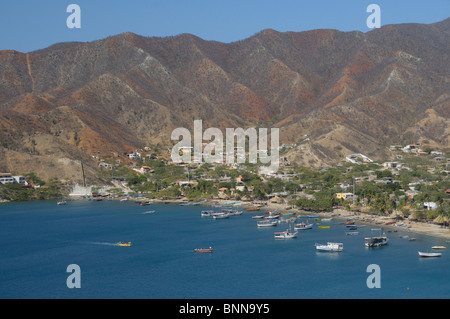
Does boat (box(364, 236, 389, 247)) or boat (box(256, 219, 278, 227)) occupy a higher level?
boat (box(256, 219, 278, 227))

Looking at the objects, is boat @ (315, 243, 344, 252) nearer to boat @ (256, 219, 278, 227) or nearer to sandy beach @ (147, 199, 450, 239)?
sandy beach @ (147, 199, 450, 239)

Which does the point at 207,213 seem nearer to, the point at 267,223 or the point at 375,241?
the point at 267,223

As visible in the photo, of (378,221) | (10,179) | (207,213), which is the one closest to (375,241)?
(378,221)

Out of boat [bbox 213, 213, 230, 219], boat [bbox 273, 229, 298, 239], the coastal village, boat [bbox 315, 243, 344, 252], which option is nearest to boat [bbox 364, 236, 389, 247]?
boat [bbox 315, 243, 344, 252]

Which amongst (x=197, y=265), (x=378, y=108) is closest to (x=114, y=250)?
(x=197, y=265)

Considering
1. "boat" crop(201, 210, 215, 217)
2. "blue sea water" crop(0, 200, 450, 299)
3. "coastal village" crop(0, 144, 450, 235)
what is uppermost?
"coastal village" crop(0, 144, 450, 235)

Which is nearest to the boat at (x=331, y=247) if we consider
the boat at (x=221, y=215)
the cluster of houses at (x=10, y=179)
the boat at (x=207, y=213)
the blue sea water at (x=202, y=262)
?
the blue sea water at (x=202, y=262)
